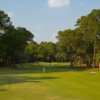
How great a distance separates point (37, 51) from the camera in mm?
166625

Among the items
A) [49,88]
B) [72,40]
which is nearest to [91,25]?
[72,40]

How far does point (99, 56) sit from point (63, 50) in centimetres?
2794

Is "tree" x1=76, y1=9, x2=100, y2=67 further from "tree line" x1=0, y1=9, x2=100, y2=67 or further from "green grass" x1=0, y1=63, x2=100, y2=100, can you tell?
"green grass" x1=0, y1=63, x2=100, y2=100

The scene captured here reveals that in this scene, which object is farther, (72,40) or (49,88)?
(72,40)

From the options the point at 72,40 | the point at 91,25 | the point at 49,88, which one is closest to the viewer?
the point at 49,88

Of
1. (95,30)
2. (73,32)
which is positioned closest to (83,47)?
(73,32)

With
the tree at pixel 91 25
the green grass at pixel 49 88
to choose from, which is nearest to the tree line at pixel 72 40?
the tree at pixel 91 25

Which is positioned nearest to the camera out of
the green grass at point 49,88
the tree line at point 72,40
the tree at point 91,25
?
the green grass at point 49,88

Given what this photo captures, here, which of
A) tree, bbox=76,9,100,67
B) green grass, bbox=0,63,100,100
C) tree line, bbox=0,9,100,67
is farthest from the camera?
tree line, bbox=0,9,100,67

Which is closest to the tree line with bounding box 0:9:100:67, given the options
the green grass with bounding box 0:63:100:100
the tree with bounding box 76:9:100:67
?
the tree with bounding box 76:9:100:67

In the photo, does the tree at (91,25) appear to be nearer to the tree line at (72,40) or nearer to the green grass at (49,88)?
the tree line at (72,40)

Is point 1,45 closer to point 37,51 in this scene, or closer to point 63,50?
point 63,50

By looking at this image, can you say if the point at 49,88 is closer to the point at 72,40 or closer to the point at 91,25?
the point at 91,25

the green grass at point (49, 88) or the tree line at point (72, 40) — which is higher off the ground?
the tree line at point (72, 40)
